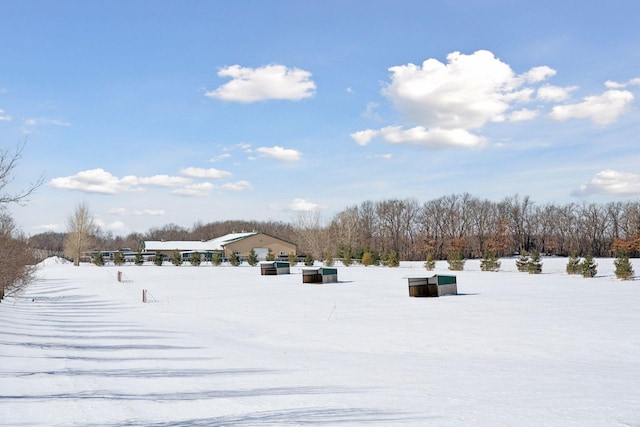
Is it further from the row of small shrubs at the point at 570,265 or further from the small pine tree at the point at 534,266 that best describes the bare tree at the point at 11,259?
the small pine tree at the point at 534,266

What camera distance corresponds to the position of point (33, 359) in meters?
9.82

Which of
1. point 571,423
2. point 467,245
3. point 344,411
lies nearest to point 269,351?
point 344,411

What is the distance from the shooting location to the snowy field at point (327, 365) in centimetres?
657

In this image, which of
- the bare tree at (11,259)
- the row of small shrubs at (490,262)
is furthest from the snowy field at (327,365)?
the row of small shrubs at (490,262)

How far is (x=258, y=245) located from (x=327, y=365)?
8245 centimetres

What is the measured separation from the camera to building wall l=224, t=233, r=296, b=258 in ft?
297

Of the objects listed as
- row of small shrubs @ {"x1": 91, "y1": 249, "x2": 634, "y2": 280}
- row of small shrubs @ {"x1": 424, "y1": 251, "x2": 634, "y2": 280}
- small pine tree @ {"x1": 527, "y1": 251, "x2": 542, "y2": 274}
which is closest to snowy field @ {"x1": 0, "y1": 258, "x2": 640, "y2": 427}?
row of small shrubs @ {"x1": 424, "y1": 251, "x2": 634, "y2": 280}

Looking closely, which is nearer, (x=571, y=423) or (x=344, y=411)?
(x=571, y=423)

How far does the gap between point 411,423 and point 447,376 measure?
2889mm

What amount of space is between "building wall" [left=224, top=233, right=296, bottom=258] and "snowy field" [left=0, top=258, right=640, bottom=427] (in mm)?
69837

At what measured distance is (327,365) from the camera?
33.1 ft

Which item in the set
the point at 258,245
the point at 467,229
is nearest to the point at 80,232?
the point at 258,245

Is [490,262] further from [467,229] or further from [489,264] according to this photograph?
[467,229]

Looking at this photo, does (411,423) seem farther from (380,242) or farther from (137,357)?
(380,242)
